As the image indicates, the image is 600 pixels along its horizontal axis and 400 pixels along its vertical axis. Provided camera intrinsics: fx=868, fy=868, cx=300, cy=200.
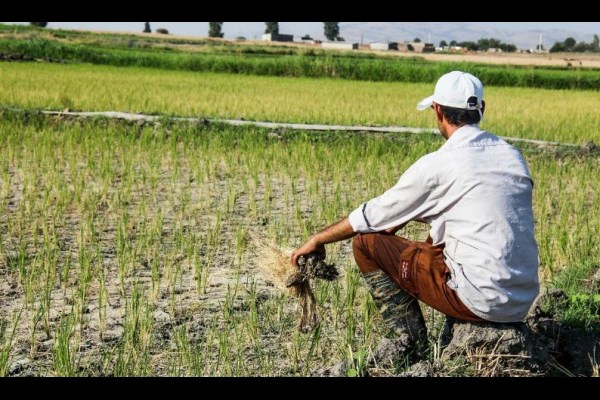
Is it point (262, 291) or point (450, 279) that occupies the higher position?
point (450, 279)

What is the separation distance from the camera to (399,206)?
2893 mm

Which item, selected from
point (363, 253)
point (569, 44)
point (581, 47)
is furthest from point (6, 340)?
point (569, 44)

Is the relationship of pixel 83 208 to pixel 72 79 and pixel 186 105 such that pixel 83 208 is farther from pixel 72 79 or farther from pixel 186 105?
pixel 72 79

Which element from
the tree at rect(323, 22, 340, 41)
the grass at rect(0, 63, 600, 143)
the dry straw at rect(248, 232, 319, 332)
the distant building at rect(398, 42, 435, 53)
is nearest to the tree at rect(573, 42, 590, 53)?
the distant building at rect(398, 42, 435, 53)

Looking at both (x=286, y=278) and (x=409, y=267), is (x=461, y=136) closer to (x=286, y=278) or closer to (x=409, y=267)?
(x=409, y=267)

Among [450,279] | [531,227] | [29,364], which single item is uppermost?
[531,227]

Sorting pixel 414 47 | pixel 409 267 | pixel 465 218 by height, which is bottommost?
pixel 409 267

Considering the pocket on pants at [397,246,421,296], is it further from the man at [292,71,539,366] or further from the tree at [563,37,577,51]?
the tree at [563,37,577,51]

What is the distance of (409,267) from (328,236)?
31cm

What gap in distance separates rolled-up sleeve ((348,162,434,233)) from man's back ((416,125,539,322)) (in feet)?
0.06

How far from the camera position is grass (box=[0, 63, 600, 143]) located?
10.7m

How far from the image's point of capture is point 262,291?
416 cm
